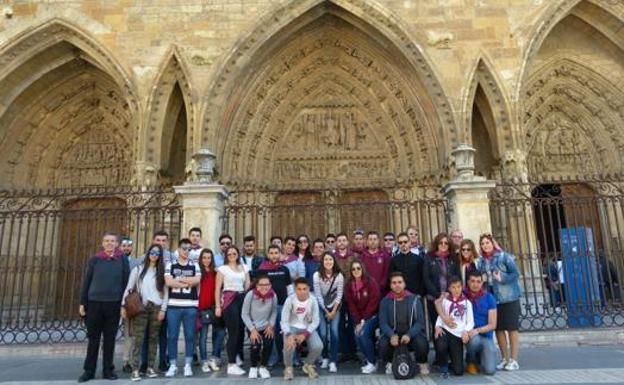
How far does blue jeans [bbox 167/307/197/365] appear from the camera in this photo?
Result: 510cm

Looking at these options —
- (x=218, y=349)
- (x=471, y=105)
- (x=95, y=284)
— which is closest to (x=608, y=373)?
(x=218, y=349)

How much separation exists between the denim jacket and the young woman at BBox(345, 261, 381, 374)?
1.25 meters

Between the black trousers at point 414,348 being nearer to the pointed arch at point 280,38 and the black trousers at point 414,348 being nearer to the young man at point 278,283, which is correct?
the young man at point 278,283

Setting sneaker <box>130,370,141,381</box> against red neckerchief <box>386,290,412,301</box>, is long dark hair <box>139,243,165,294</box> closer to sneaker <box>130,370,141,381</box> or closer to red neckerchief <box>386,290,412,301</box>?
sneaker <box>130,370,141,381</box>

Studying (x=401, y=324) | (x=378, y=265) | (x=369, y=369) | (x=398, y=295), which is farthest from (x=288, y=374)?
(x=378, y=265)

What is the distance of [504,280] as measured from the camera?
5203 millimetres

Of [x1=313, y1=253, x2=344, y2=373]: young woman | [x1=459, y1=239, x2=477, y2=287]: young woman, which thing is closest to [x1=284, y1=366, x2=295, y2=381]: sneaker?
[x1=313, y1=253, x2=344, y2=373]: young woman

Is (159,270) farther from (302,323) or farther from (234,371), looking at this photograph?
(302,323)

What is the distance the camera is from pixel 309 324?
495 cm

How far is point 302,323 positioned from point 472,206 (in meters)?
3.59

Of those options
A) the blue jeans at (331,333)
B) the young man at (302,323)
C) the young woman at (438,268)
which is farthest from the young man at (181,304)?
the young woman at (438,268)

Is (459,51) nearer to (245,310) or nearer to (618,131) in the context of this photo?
(618,131)

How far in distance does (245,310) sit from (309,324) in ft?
2.31

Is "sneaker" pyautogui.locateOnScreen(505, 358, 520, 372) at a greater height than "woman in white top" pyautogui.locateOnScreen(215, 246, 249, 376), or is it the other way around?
"woman in white top" pyautogui.locateOnScreen(215, 246, 249, 376)
